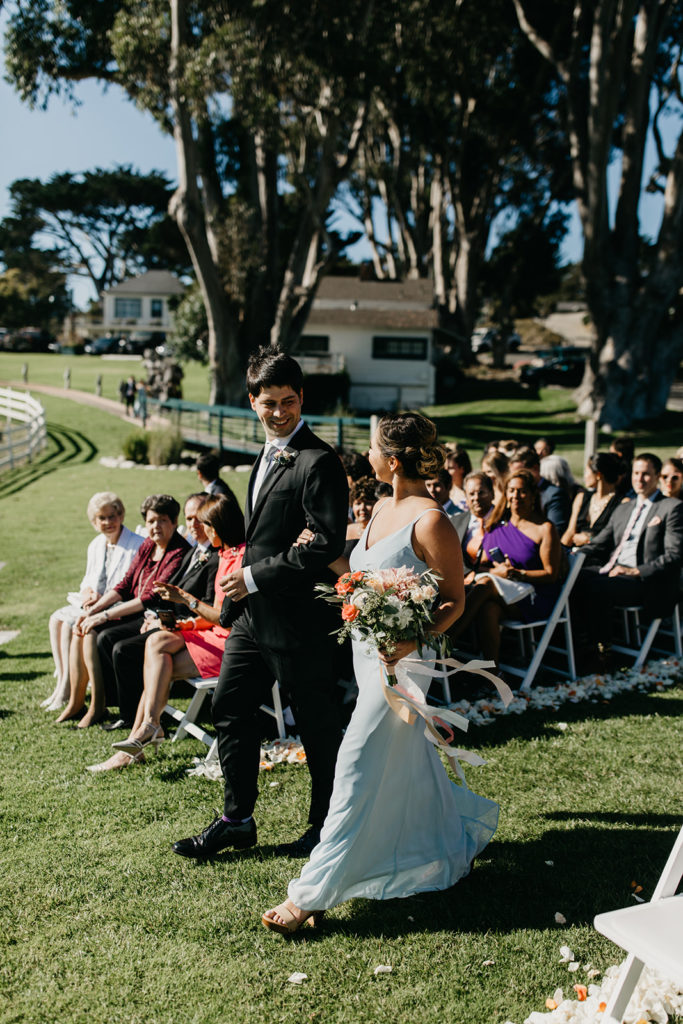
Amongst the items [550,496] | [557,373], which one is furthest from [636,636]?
[557,373]

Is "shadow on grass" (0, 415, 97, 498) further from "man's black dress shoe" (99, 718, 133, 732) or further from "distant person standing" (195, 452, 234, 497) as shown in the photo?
"man's black dress shoe" (99, 718, 133, 732)

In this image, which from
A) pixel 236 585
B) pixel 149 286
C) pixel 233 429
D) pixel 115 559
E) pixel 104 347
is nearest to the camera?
pixel 236 585

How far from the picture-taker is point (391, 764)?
11.6ft

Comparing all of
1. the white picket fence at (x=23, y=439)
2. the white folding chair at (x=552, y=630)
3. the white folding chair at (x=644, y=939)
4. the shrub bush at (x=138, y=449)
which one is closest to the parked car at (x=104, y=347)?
the white picket fence at (x=23, y=439)

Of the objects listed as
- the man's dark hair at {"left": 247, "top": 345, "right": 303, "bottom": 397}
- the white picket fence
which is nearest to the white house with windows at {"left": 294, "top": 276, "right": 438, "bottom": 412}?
the white picket fence

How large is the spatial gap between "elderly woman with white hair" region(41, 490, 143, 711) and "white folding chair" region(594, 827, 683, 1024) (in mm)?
4495

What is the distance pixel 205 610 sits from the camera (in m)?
4.85

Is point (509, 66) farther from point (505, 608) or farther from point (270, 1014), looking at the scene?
point (270, 1014)

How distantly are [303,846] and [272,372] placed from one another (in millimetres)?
2275

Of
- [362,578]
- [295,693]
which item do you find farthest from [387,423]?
[295,693]

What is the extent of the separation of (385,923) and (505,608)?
3.33 meters

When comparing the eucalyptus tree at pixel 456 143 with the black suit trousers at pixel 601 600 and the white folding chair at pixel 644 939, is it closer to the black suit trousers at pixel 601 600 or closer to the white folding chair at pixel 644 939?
the black suit trousers at pixel 601 600

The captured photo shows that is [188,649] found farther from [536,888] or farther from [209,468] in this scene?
[536,888]

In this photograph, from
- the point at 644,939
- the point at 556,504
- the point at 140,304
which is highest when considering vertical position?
the point at 140,304
